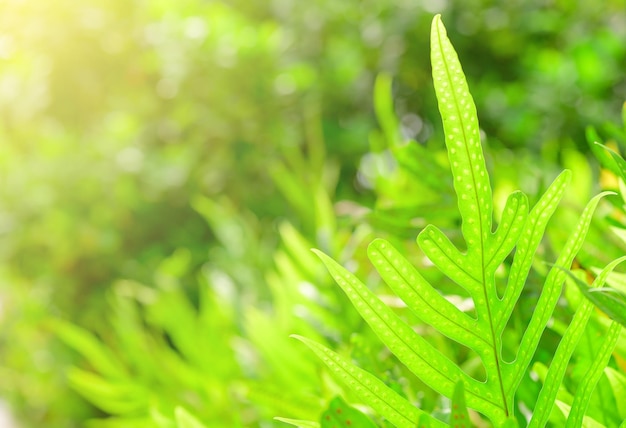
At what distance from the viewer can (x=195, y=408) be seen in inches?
28.5

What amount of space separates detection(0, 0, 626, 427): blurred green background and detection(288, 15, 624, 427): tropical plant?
3.09 ft

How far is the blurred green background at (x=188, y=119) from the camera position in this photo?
4.92 ft

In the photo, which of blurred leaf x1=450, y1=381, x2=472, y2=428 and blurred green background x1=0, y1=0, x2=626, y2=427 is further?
blurred green background x1=0, y1=0, x2=626, y2=427

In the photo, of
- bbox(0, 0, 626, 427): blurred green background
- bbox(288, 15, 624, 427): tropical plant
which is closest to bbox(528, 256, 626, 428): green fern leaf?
bbox(288, 15, 624, 427): tropical plant

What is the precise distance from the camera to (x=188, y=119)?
64.4 inches

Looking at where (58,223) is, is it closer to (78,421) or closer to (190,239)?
(190,239)

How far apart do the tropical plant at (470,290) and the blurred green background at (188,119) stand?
3.09 feet

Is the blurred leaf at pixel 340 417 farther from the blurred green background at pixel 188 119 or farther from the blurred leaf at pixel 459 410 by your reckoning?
the blurred green background at pixel 188 119

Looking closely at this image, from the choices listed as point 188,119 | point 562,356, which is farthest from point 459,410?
point 188,119

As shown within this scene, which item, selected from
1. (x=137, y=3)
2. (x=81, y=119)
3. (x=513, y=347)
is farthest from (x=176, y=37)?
(x=513, y=347)

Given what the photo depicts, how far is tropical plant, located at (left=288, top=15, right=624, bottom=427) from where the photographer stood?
263 millimetres

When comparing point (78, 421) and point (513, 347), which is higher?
point (513, 347)

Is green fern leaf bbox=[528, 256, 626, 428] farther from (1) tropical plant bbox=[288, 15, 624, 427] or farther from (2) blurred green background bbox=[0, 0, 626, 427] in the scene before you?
(2) blurred green background bbox=[0, 0, 626, 427]

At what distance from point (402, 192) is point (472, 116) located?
2.07ft
